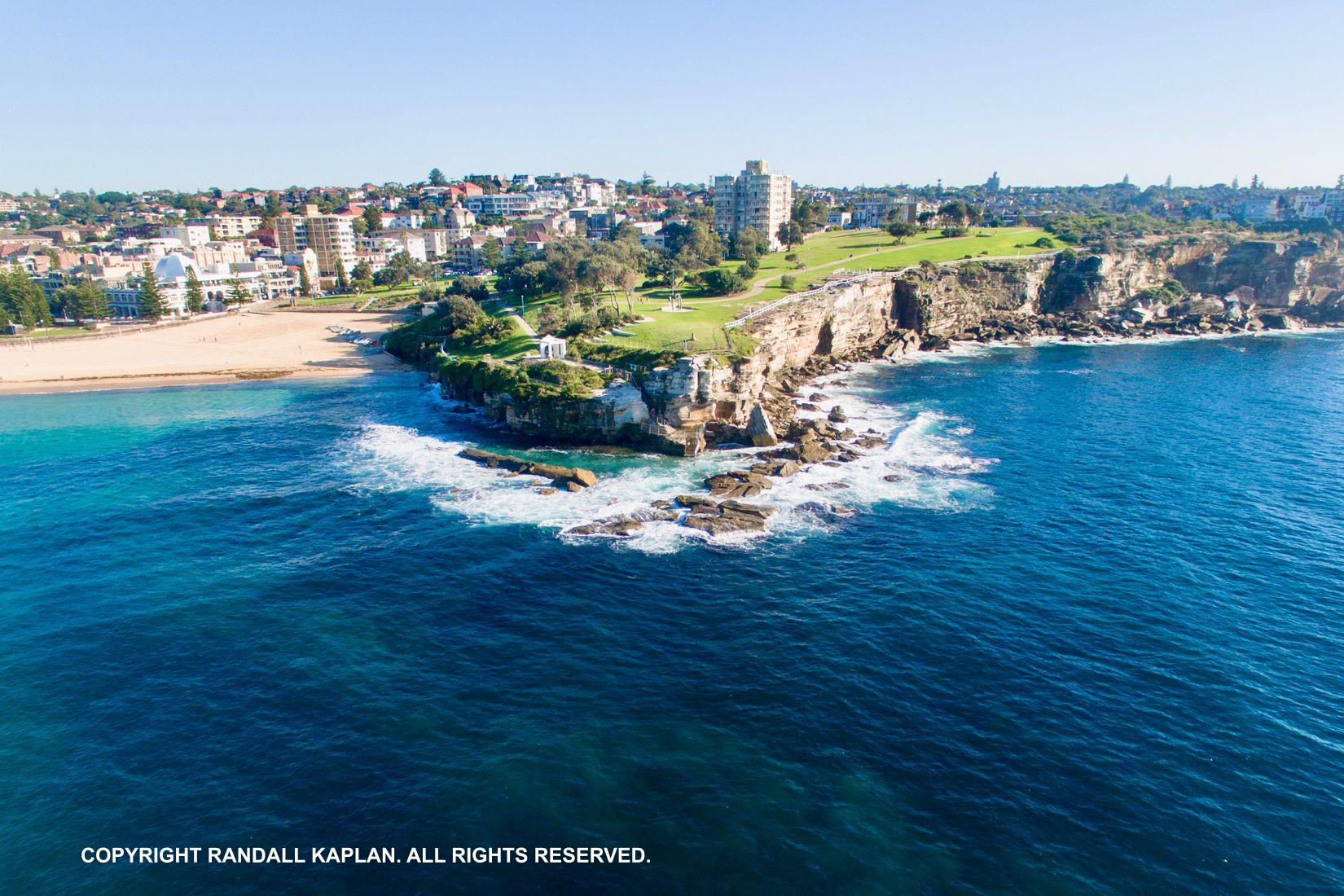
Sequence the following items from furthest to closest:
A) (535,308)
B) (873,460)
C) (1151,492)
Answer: (535,308) < (873,460) < (1151,492)

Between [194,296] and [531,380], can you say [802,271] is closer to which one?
[531,380]

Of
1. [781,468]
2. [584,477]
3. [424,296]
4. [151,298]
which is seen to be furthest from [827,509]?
[151,298]

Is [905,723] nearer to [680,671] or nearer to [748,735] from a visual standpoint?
[748,735]

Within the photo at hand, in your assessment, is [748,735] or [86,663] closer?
[748,735]

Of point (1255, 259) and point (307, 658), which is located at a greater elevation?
point (1255, 259)

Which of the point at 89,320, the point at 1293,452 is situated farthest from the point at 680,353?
the point at 89,320

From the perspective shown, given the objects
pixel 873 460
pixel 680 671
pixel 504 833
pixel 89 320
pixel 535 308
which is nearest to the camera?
pixel 504 833
